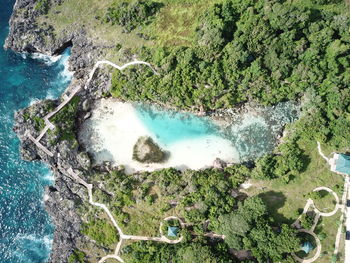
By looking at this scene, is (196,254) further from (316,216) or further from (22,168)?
(22,168)

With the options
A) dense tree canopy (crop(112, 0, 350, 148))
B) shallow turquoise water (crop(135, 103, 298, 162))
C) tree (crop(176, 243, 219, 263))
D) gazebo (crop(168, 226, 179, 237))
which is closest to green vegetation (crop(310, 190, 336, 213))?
dense tree canopy (crop(112, 0, 350, 148))

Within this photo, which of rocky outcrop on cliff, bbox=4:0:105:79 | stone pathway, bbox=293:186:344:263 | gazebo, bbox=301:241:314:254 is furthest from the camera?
rocky outcrop on cliff, bbox=4:0:105:79

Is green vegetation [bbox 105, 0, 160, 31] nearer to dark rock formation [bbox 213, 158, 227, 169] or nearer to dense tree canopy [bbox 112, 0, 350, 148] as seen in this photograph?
dense tree canopy [bbox 112, 0, 350, 148]

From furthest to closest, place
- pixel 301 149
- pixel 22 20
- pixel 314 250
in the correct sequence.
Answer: pixel 22 20
pixel 301 149
pixel 314 250

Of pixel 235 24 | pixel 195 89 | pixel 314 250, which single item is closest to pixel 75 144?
pixel 195 89

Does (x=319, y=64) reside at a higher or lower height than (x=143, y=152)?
higher

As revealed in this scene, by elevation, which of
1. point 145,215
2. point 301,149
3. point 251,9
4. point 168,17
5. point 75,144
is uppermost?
point 251,9

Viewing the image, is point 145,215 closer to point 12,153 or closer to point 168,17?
point 12,153

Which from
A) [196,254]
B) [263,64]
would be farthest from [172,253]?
[263,64]
